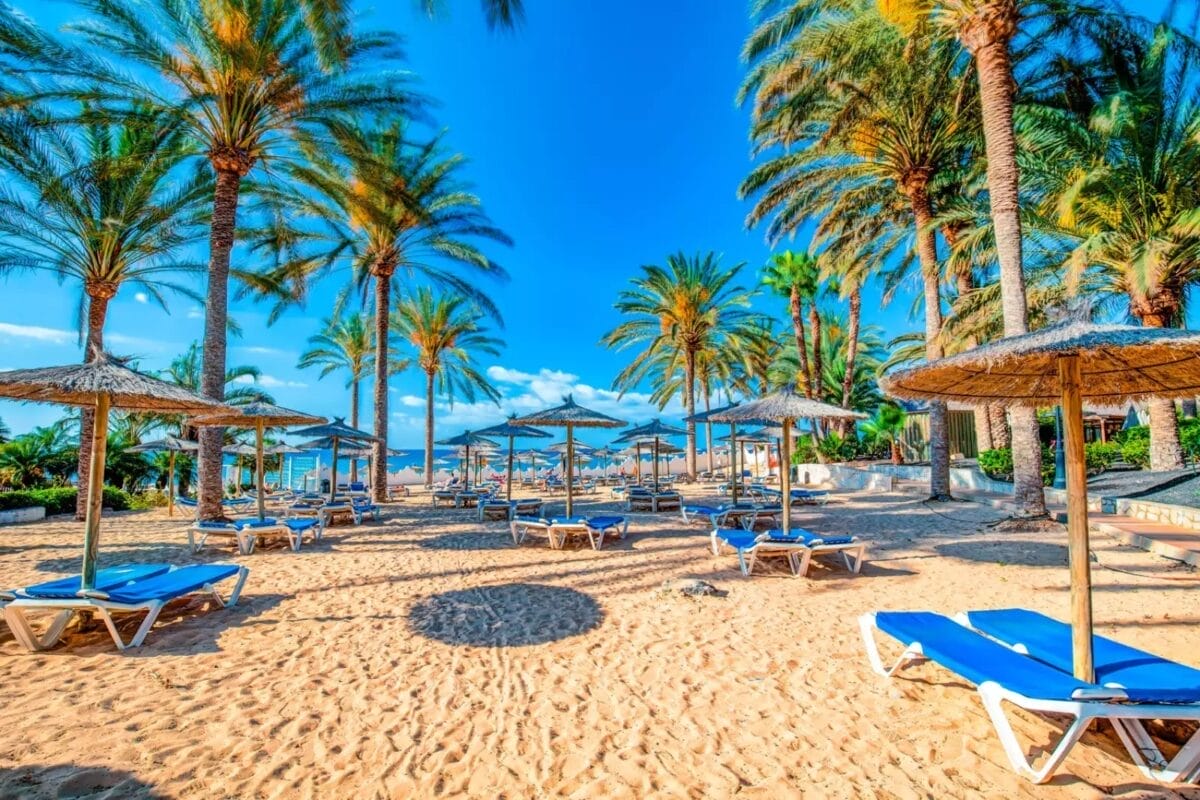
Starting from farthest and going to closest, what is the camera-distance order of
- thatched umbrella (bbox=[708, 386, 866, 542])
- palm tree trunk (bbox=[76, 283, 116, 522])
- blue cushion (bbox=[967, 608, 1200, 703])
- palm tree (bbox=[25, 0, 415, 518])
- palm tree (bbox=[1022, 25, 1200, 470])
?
palm tree trunk (bbox=[76, 283, 116, 522]) → palm tree (bbox=[1022, 25, 1200, 470]) → palm tree (bbox=[25, 0, 415, 518]) → thatched umbrella (bbox=[708, 386, 866, 542]) → blue cushion (bbox=[967, 608, 1200, 703])

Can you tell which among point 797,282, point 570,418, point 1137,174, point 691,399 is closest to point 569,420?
point 570,418

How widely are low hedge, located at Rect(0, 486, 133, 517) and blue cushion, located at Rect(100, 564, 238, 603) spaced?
12.8m

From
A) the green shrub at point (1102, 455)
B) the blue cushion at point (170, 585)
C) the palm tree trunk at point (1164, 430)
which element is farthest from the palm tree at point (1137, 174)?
the blue cushion at point (170, 585)

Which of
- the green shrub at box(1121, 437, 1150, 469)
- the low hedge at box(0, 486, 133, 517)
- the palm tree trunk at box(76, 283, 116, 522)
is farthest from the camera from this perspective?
the green shrub at box(1121, 437, 1150, 469)

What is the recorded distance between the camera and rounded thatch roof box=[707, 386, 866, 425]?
312 inches

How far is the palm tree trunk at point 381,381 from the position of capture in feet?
54.1

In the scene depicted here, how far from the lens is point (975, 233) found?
1250 cm

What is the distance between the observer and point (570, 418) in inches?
397

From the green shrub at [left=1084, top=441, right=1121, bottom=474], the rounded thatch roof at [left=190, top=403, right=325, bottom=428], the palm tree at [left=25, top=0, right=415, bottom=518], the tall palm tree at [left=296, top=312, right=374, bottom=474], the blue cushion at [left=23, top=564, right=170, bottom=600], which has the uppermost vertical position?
the palm tree at [left=25, top=0, right=415, bottom=518]

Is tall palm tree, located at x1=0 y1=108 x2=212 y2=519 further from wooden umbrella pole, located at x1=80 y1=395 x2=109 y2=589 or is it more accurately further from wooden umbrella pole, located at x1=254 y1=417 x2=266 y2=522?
wooden umbrella pole, located at x1=80 y1=395 x2=109 y2=589

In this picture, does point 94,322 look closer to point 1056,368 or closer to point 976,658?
point 976,658

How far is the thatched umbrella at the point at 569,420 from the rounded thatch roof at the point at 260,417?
13.9 feet

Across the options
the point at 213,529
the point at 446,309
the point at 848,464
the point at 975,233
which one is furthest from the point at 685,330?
the point at 213,529

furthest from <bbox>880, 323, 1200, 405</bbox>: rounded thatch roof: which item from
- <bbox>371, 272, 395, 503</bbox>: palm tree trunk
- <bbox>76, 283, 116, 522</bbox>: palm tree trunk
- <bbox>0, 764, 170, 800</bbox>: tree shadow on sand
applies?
<bbox>76, 283, 116, 522</bbox>: palm tree trunk
